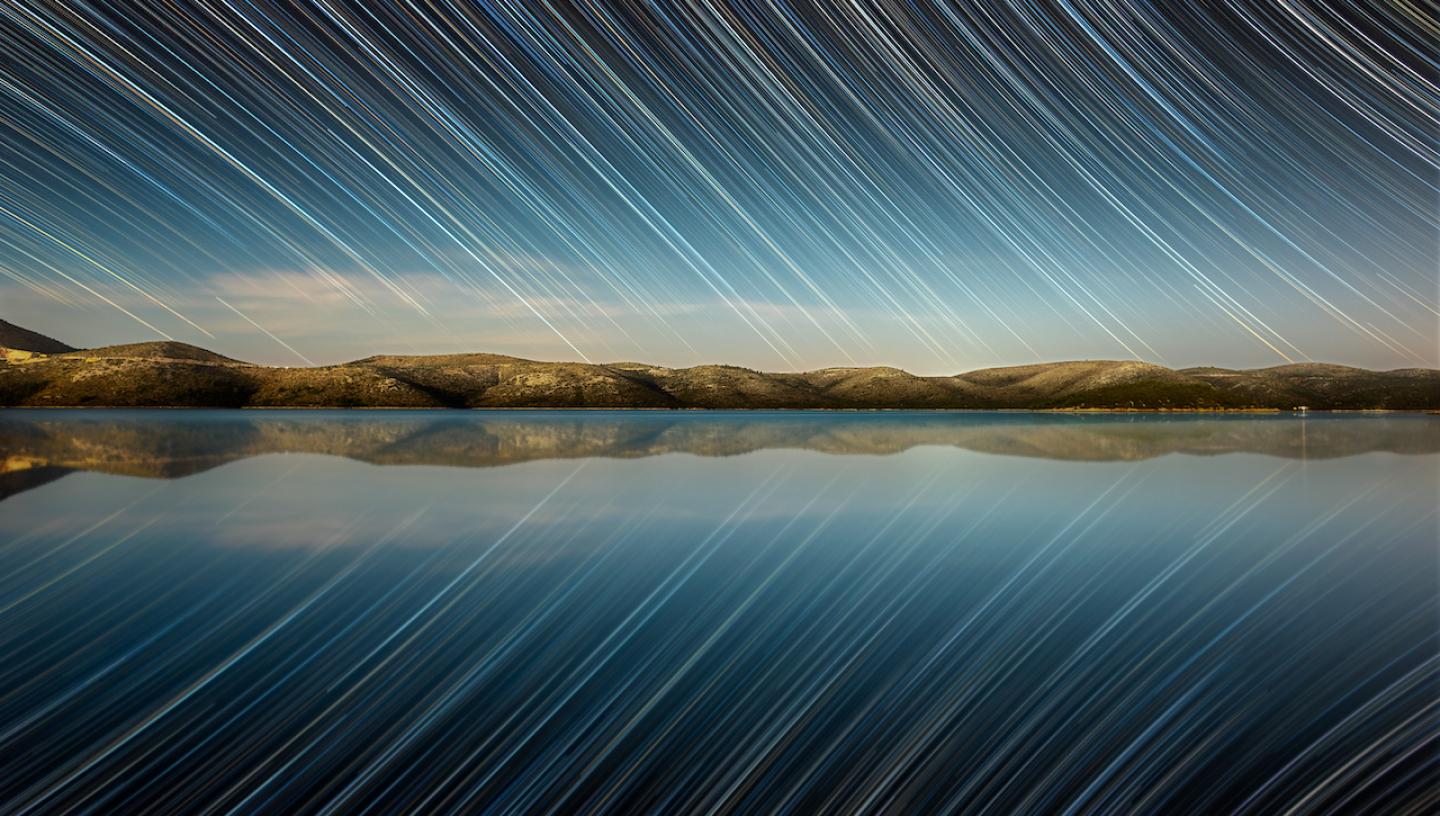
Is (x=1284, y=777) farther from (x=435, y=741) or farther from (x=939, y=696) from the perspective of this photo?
(x=435, y=741)

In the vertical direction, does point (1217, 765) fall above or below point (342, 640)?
below

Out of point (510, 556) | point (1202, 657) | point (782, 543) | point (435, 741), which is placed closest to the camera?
point (435, 741)

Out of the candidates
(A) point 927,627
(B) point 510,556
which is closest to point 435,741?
(A) point 927,627

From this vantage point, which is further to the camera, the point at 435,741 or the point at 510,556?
the point at 510,556

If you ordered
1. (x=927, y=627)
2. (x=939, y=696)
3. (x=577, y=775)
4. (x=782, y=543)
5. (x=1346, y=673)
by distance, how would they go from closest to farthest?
1. (x=577, y=775)
2. (x=939, y=696)
3. (x=1346, y=673)
4. (x=927, y=627)
5. (x=782, y=543)

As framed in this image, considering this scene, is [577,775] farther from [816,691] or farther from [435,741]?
[816,691]

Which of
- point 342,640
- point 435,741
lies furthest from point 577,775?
point 342,640
